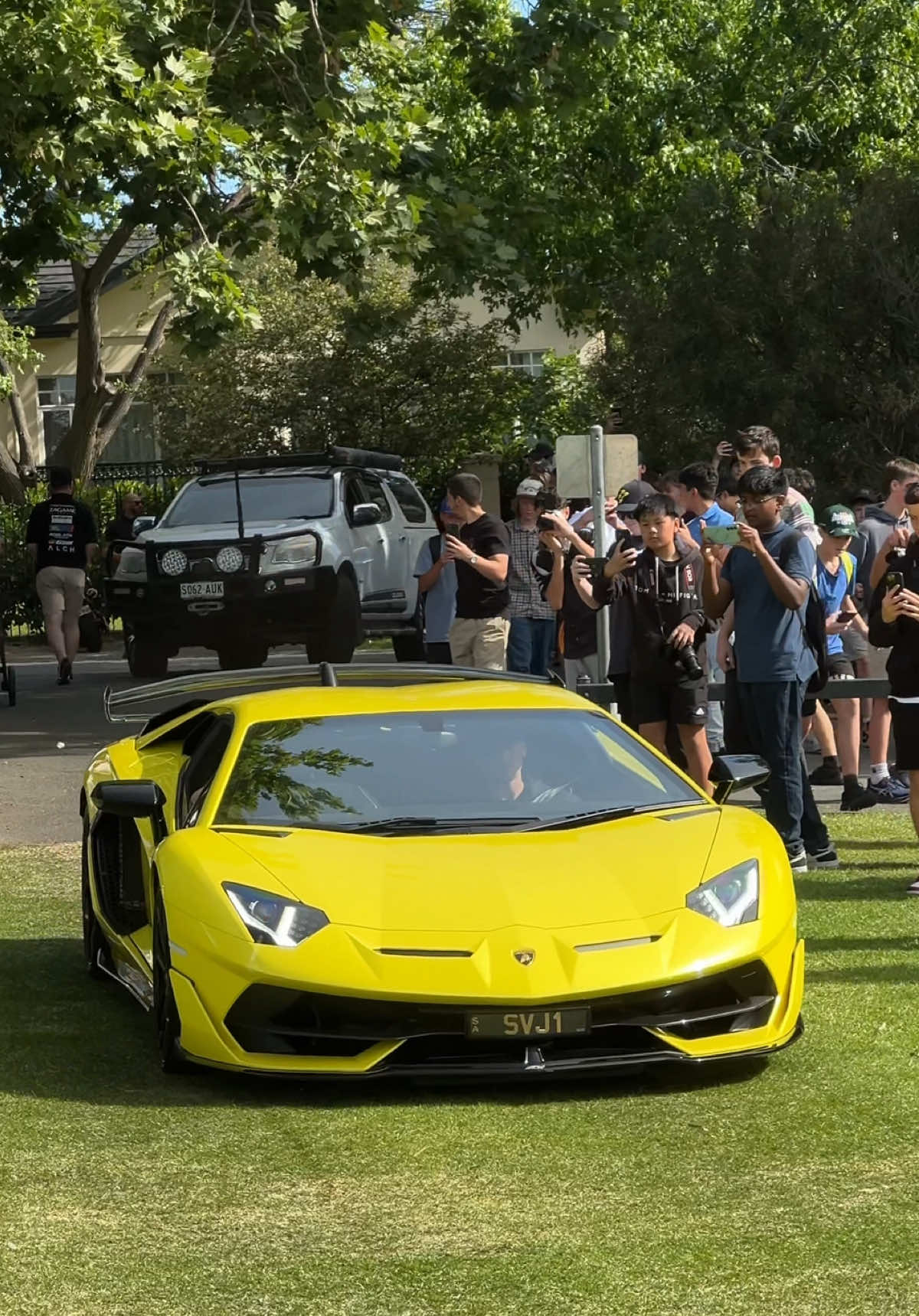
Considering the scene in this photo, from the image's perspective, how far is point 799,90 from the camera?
39188mm

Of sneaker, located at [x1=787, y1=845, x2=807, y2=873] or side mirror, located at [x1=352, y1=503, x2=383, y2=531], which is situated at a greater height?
side mirror, located at [x1=352, y1=503, x2=383, y2=531]

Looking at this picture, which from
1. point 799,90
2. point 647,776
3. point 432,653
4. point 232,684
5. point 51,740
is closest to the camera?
point 647,776

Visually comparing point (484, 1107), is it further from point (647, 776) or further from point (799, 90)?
point (799, 90)

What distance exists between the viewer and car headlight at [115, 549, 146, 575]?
827 inches

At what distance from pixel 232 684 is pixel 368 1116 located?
2.88 meters

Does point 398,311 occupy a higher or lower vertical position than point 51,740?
higher

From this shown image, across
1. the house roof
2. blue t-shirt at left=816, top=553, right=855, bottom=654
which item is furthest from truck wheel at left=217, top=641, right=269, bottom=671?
the house roof

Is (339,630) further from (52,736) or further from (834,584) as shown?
(834,584)

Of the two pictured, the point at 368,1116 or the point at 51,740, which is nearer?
the point at 368,1116

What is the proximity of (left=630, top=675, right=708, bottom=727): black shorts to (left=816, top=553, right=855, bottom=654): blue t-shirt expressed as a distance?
2607 millimetres

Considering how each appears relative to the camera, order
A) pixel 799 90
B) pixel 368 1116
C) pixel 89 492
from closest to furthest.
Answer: pixel 368 1116, pixel 89 492, pixel 799 90

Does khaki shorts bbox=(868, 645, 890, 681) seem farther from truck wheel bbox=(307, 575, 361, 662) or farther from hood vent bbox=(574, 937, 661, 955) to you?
hood vent bbox=(574, 937, 661, 955)

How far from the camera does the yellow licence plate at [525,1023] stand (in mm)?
6148

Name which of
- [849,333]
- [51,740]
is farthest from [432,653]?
[849,333]
